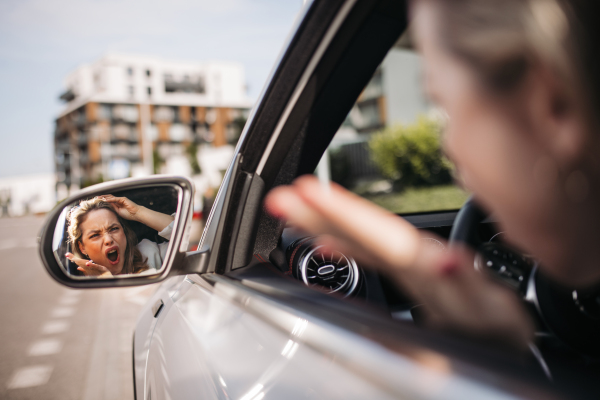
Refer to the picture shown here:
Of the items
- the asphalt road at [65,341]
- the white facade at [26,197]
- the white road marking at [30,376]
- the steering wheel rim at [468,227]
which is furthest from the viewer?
the white facade at [26,197]

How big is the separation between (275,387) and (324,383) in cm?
15

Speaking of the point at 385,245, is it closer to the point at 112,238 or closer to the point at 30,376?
the point at 112,238

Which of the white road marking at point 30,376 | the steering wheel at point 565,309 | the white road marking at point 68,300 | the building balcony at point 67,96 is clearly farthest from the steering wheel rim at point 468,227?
the building balcony at point 67,96

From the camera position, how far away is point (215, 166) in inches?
627

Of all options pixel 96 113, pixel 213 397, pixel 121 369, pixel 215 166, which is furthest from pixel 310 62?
pixel 96 113

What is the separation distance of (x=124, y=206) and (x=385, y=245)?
4.01 ft

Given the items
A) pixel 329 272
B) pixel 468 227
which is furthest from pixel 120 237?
pixel 468 227

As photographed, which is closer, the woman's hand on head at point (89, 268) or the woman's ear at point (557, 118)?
the woman's ear at point (557, 118)

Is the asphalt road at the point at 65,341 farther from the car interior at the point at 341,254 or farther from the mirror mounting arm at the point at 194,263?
the car interior at the point at 341,254

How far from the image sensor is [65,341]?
5992 mm

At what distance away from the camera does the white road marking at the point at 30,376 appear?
4.60 metres

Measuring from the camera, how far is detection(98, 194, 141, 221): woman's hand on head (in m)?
1.50

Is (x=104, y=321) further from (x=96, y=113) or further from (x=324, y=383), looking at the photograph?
(x=96, y=113)

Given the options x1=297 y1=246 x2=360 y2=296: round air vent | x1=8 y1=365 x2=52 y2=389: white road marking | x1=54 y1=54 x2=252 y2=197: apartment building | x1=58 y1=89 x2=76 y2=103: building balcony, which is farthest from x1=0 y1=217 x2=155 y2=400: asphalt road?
x1=58 y1=89 x2=76 y2=103: building balcony
